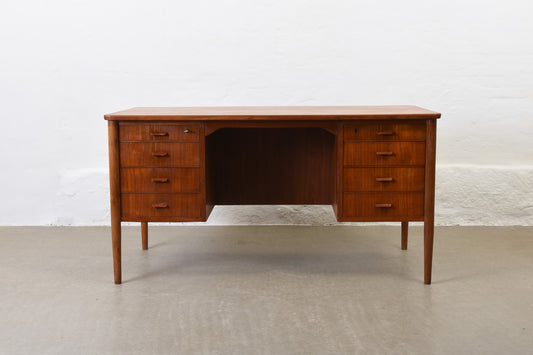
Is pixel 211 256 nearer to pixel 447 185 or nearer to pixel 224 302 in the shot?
pixel 224 302

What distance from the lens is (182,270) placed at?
10.5ft

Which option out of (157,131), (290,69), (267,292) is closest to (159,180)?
(157,131)

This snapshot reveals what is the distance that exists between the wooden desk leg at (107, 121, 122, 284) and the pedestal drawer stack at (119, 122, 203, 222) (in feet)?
0.08

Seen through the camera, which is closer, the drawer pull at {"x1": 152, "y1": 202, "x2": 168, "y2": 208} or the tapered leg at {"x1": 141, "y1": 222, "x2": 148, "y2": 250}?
the drawer pull at {"x1": 152, "y1": 202, "x2": 168, "y2": 208}

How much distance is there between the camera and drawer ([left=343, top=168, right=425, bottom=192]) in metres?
2.92

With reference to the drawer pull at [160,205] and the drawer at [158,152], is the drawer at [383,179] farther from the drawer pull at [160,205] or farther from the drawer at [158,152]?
the drawer pull at [160,205]

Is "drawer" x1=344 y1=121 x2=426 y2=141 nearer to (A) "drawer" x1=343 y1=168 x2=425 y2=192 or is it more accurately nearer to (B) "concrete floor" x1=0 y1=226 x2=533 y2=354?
(A) "drawer" x1=343 y1=168 x2=425 y2=192

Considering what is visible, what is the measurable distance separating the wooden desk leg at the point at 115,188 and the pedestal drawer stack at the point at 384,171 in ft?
3.52

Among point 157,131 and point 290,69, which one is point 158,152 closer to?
point 157,131

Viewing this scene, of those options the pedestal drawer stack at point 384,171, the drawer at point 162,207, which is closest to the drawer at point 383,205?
the pedestal drawer stack at point 384,171

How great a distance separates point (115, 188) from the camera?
292 centimetres

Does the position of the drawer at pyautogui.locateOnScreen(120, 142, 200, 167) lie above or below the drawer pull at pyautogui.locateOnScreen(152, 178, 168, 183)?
above

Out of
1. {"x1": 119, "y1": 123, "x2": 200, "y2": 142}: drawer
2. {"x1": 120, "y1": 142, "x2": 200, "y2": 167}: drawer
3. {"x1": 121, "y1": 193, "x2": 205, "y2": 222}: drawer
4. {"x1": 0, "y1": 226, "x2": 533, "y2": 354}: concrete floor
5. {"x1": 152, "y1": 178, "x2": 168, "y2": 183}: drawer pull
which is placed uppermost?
{"x1": 119, "y1": 123, "x2": 200, "y2": 142}: drawer

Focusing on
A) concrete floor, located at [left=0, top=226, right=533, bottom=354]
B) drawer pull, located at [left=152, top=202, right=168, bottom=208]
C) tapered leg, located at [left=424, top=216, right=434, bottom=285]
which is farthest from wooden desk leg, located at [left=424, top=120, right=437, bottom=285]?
drawer pull, located at [left=152, top=202, right=168, bottom=208]
